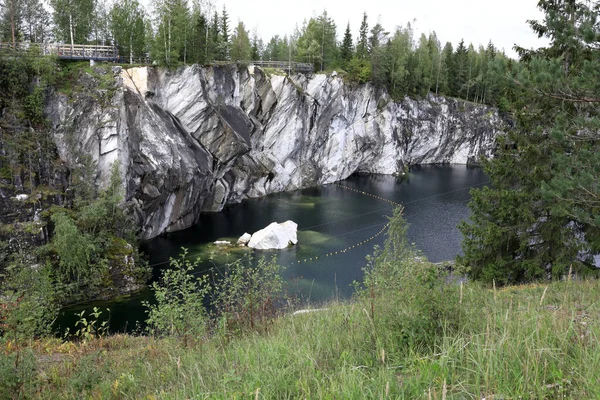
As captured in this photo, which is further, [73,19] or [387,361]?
[73,19]

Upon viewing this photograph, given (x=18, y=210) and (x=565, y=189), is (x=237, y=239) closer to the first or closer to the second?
(x=18, y=210)

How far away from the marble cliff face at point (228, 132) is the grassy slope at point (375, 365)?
2610 centimetres

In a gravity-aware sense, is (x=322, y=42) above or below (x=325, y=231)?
above

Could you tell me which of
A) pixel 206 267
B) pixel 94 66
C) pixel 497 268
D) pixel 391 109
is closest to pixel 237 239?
pixel 206 267

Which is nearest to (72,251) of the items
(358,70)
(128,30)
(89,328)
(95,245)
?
(95,245)

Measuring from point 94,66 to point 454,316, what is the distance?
1326 inches

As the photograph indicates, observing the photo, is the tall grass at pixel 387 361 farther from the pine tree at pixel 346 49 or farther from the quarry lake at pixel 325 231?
the pine tree at pixel 346 49

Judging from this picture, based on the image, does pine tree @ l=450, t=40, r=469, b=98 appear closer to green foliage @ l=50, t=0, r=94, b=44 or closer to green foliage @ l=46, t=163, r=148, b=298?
green foliage @ l=50, t=0, r=94, b=44

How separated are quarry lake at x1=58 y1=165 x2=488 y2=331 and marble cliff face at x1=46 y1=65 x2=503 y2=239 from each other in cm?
274

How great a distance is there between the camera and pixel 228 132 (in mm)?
38594

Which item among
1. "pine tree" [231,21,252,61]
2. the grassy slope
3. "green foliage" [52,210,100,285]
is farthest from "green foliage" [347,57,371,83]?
the grassy slope

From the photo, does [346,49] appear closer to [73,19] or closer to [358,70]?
[358,70]

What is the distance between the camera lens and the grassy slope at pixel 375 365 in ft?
8.92

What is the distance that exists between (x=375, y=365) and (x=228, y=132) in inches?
1443
